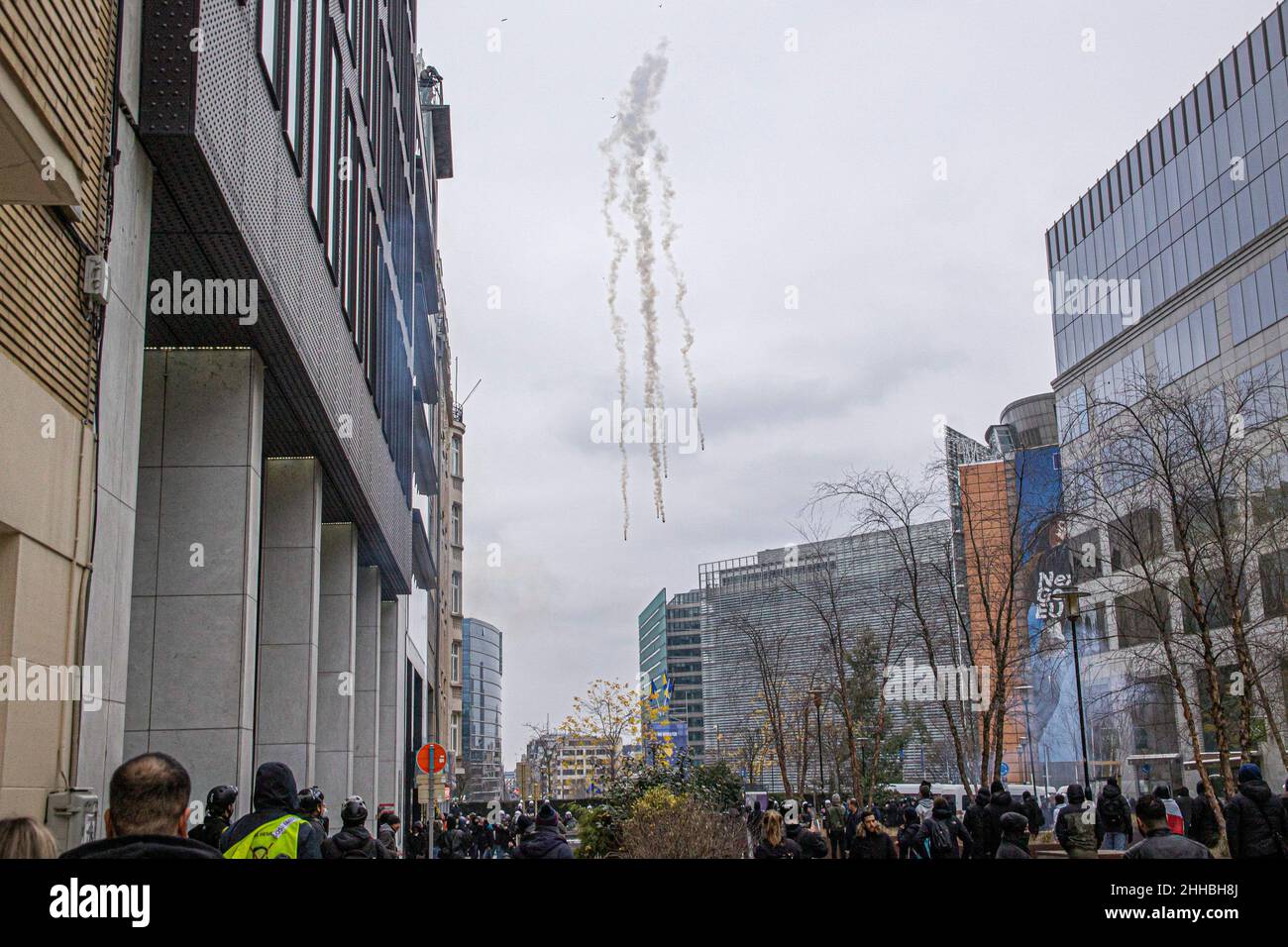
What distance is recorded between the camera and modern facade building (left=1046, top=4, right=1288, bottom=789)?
48438 millimetres

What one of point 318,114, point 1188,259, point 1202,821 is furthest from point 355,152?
point 1188,259

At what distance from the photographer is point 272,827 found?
21.0 feet

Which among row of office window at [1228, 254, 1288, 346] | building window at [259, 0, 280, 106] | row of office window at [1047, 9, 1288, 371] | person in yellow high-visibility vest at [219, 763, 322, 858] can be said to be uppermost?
row of office window at [1047, 9, 1288, 371]

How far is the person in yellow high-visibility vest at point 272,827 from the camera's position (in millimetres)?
6289

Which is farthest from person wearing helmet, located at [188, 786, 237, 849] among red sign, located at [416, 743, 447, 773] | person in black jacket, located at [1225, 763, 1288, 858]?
red sign, located at [416, 743, 447, 773]

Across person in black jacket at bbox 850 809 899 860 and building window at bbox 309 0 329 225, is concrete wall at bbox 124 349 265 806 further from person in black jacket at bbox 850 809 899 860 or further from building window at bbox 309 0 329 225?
person in black jacket at bbox 850 809 899 860

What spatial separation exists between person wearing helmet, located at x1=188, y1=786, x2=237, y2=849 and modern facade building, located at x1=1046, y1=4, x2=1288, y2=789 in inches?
1468

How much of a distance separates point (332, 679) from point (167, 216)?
14743mm

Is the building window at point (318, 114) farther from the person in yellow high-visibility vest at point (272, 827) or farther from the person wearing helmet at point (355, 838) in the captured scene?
the person in yellow high-visibility vest at point (272, 827)

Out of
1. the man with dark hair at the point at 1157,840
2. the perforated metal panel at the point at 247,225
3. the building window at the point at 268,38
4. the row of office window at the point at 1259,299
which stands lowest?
the man with dark hair at the point at 1157,840

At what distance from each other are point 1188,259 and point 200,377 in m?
50.5

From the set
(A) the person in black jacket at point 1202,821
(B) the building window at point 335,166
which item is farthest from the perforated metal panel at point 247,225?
(A) the person in black jacket at point 1202,821

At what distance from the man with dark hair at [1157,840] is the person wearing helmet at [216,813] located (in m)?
6.25
